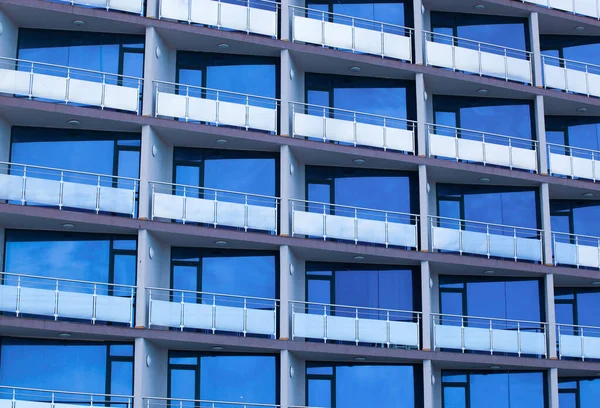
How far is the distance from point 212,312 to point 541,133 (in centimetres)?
1243

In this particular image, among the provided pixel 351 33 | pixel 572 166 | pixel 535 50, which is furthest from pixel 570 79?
pixel 351 33

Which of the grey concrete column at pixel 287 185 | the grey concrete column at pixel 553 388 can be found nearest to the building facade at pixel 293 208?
the grey concrete column at pixel 287 185

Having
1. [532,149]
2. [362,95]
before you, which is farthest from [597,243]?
[362,95]

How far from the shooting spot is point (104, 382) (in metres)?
33.1

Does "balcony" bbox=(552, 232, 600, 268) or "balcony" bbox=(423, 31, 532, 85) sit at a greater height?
"balcony" bbox=(423, 31, 532, 85)

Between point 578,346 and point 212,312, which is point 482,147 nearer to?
point 578,346

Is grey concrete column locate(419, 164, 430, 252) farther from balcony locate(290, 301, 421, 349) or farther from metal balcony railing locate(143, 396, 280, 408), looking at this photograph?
metal balcony railing locate(143, 396, 280, 408)

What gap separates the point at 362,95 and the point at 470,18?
4.89 metres

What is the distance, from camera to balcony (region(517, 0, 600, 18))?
40.7 meters

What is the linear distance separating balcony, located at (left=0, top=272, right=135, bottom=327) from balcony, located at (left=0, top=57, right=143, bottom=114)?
486 centimetres

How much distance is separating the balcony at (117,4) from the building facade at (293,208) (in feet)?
0.21

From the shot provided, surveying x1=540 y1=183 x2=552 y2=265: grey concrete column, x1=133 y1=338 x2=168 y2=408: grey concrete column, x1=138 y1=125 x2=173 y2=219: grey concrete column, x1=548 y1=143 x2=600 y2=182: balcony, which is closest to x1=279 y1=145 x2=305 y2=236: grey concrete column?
x1=138 y1=125 x2=173 y2=219: grey concrete column

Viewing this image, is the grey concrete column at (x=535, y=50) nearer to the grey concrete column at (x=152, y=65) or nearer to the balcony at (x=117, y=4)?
the grey concrete column at (x=152, y=65)

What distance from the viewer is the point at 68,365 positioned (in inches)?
1299
